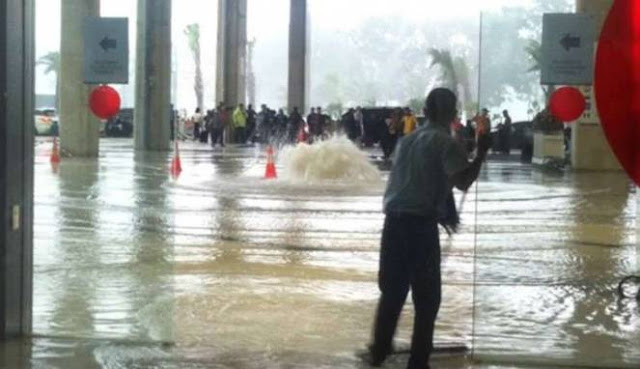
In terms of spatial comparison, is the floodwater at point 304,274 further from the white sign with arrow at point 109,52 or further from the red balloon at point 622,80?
the white sign with arrow at point 109,52

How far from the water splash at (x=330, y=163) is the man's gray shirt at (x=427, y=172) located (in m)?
14.7

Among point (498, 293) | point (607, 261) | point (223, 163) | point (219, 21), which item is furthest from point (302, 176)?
point (219, 21)

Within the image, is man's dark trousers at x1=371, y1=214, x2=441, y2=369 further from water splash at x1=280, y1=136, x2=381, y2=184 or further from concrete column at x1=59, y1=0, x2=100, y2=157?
water splash at x1=280, y1=136, x2=381, y2=184

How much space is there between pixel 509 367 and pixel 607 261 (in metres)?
4.78

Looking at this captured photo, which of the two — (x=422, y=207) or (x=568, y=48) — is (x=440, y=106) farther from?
(x=568, y=48)

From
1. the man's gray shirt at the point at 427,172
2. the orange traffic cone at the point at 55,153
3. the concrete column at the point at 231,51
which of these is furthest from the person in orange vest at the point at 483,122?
the concrete column at the point at 231,51

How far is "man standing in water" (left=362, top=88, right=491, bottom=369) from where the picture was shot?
640 centimetres

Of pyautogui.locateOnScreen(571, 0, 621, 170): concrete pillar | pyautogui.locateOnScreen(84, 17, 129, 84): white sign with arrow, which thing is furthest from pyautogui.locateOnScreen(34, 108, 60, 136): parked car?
pyautogui.locateOnScreen(571, 0, 621, 170): concrete pillar

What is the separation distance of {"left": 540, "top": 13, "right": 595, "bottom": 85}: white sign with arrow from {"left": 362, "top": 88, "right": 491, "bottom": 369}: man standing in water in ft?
3.36

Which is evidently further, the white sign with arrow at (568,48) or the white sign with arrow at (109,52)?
the white sign with arrow at (109,52)

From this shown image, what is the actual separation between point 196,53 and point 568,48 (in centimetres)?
3954

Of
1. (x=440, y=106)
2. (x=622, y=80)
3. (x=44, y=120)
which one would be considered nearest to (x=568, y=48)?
(x=622, y=80)

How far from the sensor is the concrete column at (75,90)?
44.7 feet

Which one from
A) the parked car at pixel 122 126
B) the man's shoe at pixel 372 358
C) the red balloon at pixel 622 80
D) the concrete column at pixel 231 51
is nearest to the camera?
the red balloon at pixel 622 80
